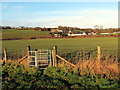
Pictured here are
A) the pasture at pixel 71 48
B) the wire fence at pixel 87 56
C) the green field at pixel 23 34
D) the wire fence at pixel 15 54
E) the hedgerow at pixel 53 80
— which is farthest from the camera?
the green field at pixel 23 34

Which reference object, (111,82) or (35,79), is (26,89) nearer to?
(35,79)

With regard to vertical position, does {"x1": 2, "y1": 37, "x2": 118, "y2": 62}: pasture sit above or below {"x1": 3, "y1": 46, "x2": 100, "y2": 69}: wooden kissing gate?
below

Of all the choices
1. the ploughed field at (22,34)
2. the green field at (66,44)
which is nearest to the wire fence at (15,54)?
the green field at (66,44)

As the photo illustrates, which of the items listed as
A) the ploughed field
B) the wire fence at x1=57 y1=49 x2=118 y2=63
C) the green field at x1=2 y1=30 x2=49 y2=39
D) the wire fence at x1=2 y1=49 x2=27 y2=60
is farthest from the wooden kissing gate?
the green field at x1=2 y1=30 x2=49 y2=39

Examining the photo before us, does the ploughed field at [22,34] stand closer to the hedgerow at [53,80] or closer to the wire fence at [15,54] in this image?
the wire fence at [15,54]

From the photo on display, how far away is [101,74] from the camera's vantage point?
947cm

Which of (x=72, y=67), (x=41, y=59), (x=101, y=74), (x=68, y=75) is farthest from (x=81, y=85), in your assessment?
(x=41, y=59)

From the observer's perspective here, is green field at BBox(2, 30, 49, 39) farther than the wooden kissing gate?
Yes

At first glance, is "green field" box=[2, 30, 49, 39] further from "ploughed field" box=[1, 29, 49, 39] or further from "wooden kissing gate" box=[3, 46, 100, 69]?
"wooden kissing gate" box=[3, 46, 100, 69]

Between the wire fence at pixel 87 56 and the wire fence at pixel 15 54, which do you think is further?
the wire fence at pixel 15 54

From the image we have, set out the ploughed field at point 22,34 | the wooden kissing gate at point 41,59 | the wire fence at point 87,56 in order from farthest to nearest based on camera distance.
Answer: the ploughed field at point 22,34 < the wire fence at point 87,56 < the wooden kissing gate at point 41,59

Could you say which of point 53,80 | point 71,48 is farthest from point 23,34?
point 53,80

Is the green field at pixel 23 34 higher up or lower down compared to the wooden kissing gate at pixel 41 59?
higher up

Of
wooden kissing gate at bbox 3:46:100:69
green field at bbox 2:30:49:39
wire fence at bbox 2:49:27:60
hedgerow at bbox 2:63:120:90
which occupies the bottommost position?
hedgerow at bbox 2:63:120:90
